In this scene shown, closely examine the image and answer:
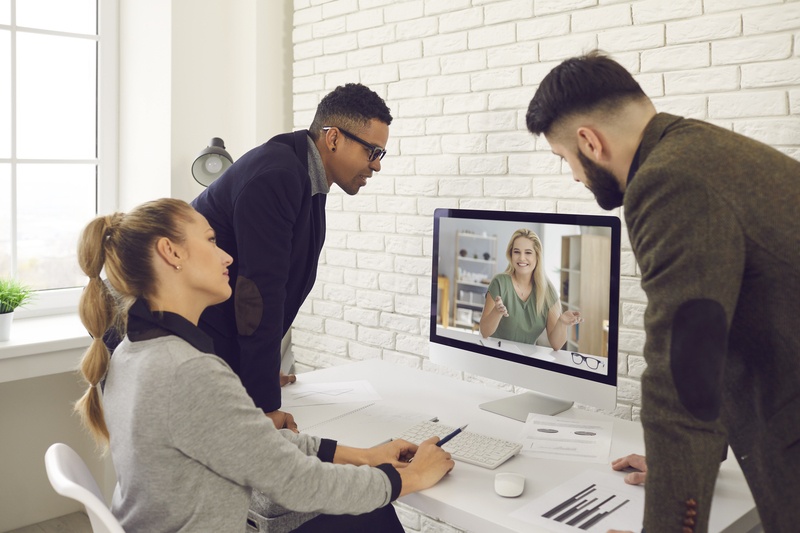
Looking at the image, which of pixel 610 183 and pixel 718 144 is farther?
pixel 610 183

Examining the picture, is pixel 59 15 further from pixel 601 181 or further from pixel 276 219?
pixel 601 181

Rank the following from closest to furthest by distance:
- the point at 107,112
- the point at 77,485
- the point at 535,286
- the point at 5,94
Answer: the point at 77,485, the point at 535,286, the point at 5,94, the point at 107,112

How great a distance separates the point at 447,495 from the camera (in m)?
1.45

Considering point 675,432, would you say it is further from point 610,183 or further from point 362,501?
point 362,501

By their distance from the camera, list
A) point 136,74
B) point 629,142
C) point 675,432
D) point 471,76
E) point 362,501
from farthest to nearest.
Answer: point 136,74, point 471,76, point 362,501, point 629,142, point 675,432

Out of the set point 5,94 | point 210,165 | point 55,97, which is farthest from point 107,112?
point 210,165

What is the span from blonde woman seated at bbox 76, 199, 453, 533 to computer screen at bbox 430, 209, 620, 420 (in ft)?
1.69

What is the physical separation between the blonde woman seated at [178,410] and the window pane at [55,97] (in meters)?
2.11

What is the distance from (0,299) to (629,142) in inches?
93.5

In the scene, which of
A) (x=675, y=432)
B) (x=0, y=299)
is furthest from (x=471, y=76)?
(x=0, y=299)

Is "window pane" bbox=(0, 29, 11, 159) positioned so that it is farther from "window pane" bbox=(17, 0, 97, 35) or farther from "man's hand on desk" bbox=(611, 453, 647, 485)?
"man's hand on desk" bbox=(611, 453, 647, 485)

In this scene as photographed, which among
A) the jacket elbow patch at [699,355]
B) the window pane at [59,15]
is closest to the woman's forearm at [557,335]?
the jacket elbow patch at [699,355]

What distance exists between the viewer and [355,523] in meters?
1.71

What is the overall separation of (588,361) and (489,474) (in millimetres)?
416
